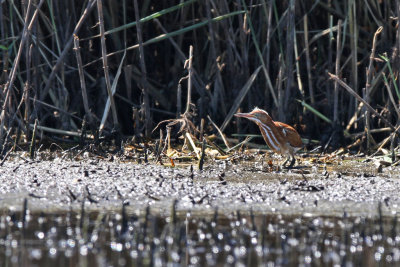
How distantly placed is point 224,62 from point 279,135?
1.35 metres

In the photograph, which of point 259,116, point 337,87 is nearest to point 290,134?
point 259,116

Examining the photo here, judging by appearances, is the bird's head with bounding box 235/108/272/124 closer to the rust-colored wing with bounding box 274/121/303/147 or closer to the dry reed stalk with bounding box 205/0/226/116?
the rust-colored wing with bounding box 274/121/303/147

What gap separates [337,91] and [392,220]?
2.74 meters

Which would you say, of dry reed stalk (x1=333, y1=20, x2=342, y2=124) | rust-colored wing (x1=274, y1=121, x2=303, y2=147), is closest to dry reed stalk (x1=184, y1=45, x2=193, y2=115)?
rust-colored wing (x1=274, y1=121, x2=303, y2=147)

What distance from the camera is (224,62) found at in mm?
8203

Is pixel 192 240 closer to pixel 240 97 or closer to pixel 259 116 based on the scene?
pixel 259 116

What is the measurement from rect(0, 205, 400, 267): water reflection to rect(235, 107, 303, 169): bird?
2.18 metres

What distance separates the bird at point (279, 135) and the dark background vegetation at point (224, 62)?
1.47ft

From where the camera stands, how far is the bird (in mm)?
7238

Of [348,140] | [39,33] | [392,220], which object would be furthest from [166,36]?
[392,220]

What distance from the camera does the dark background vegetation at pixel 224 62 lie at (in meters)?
7.71

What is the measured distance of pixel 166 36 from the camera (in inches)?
303

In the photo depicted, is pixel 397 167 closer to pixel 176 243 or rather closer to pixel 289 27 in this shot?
pixel 289 27

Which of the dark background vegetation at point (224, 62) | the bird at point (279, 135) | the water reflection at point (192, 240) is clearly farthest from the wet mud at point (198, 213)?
the dark background vegetation at point (224, 62)
